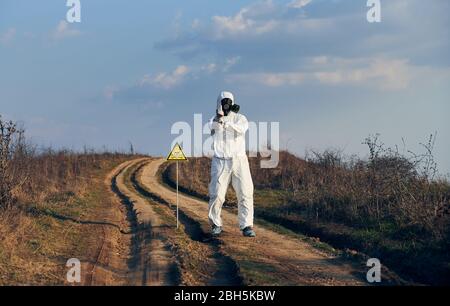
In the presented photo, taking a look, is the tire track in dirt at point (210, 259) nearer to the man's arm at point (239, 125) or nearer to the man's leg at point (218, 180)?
the man's leg at point (218, 180)

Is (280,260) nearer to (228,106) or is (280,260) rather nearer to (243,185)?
(243,185)

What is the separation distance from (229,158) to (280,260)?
9.62ft

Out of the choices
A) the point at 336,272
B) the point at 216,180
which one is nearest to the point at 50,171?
→ the point at 216,180

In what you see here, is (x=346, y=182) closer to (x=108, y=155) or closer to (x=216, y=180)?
(x=216, y=180)

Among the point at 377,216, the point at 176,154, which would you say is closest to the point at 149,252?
the point at 176,154

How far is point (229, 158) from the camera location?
13.9 metres

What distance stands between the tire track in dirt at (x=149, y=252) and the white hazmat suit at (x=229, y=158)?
1746 millimetres

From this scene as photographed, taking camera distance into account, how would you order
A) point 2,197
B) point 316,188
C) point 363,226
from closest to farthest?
point 363,226 → point 2,197 → point 316,188

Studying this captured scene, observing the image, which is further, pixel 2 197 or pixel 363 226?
pixel 2 197

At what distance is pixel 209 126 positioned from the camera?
45.6 feet

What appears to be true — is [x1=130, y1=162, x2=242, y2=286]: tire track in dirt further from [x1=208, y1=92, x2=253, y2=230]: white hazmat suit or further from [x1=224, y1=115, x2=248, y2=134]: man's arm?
[x1=224, y1=115, x2=248, y2=134]: man's arm

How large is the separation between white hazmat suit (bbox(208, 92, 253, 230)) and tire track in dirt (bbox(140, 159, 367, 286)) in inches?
39.7

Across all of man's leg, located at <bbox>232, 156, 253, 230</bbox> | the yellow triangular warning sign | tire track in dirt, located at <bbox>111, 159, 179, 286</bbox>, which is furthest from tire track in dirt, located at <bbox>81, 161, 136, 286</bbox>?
man's leg, located at <bbox>232, 156, 253, 230</bbox>
